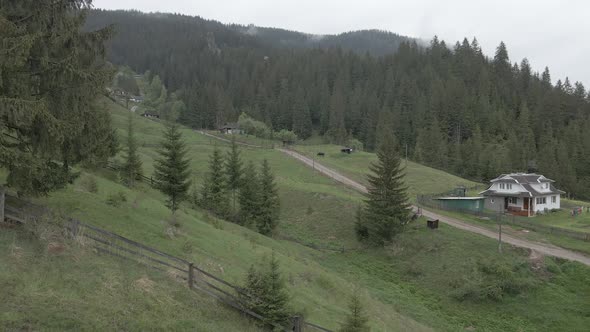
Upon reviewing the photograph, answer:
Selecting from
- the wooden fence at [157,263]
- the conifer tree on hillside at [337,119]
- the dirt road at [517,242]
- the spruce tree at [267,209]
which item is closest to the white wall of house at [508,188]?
the dirt road at [517,242]

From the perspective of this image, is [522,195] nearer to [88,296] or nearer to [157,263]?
[157,263]

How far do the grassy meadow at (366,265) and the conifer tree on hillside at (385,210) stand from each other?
1.36 meters

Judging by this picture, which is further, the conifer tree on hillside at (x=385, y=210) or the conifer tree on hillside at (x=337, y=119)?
the conifer tree on hillside at (x=337, y=119)

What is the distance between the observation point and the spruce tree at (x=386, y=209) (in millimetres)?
45625

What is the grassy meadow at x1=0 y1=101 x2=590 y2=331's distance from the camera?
22141 mm

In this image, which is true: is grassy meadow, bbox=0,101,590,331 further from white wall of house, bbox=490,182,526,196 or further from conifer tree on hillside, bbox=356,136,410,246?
white wall of house, bbox=490,182,526,196

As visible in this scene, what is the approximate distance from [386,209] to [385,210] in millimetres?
159

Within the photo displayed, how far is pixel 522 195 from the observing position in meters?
57.7

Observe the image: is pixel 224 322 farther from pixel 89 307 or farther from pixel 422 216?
pixel 422 216

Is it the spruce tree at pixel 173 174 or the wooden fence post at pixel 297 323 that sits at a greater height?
the spruce tree at pixel 173 174

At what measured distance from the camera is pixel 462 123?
136 metres

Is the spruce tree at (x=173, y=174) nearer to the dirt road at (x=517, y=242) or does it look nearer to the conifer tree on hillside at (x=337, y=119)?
the dirt road at (x=517, y=242)

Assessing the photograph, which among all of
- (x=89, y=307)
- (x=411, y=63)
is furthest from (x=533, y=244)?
(x=411, y=63)

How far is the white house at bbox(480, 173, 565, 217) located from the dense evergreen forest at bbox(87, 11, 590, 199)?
36621 mm
